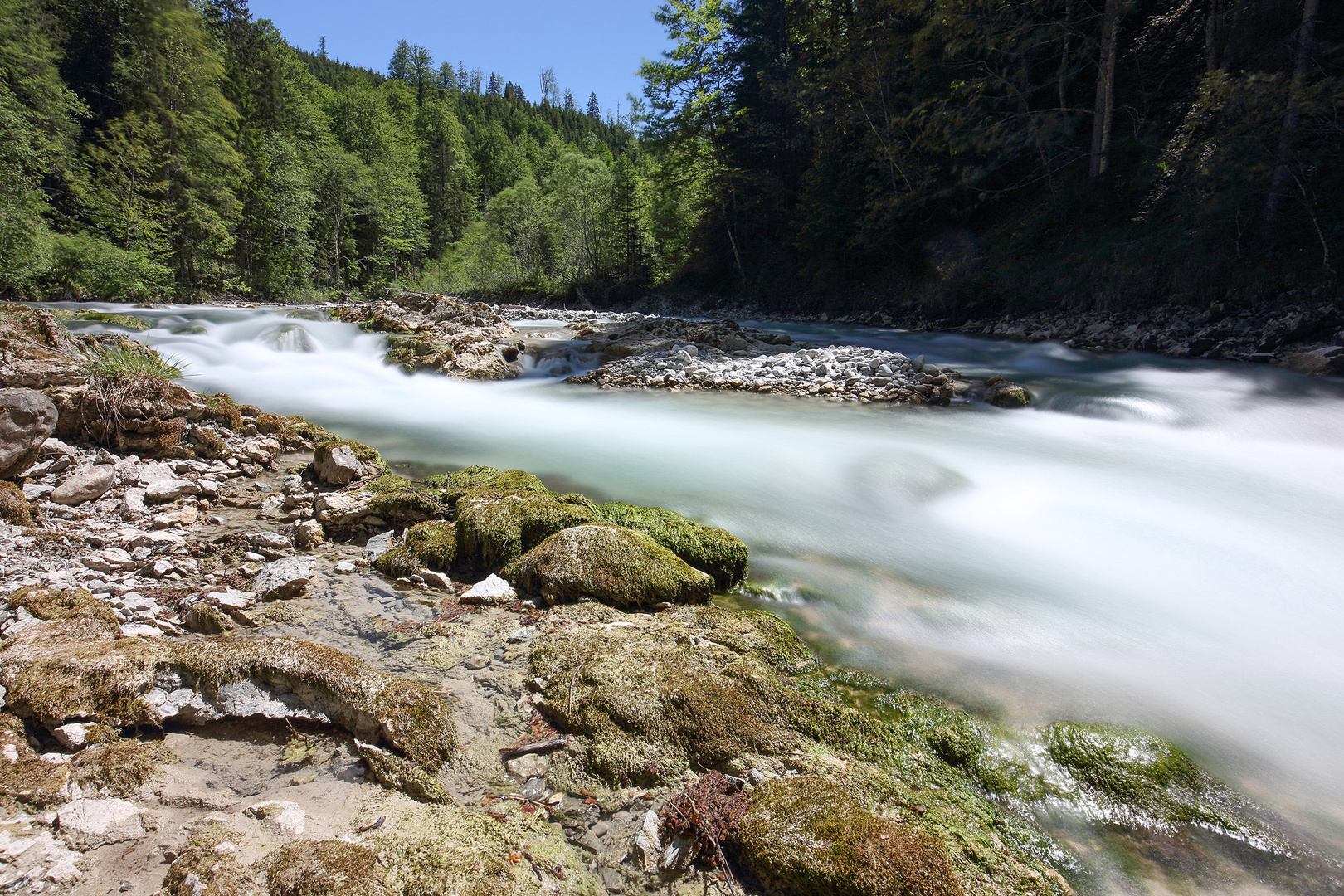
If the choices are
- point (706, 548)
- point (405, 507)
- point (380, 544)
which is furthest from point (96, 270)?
point (706, 548)

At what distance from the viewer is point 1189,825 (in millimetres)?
2016

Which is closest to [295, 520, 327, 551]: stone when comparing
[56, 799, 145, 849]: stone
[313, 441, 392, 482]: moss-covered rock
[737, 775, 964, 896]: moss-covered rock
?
[313, 441, 392, 482]: moss-covered rock

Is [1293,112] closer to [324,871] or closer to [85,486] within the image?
[324,871]

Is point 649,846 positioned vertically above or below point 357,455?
below

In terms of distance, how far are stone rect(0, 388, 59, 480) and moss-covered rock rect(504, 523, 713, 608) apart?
3535mm

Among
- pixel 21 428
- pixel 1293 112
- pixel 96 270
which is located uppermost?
pixel 1293 112

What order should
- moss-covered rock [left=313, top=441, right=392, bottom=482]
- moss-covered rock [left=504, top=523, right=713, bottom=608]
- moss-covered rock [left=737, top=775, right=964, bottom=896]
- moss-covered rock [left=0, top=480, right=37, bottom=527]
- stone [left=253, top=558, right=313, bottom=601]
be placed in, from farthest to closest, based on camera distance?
moss-covered rock [left=313, top=441, right=392, bottom=482] < moss-covered rock [left=0, top=480, right=37, bottom=527] < moss-covered rock [left=504, top=523, right=713, bottom=608] < stone [left=253, top=558, right=313, bottom=601] < moss-covered rock [left=737, top=775, right=964, bottom=896]

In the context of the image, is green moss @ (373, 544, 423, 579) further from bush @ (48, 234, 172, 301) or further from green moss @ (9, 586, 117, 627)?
bush @ (48, 234, 172, 301)

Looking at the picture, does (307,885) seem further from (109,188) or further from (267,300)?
(267,300)

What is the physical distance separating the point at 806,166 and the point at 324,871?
29997 mm

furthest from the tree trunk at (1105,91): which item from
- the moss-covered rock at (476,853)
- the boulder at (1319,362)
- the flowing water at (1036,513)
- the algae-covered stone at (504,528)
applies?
the moss-covered rock at (476,853)

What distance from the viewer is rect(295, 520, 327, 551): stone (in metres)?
3.72

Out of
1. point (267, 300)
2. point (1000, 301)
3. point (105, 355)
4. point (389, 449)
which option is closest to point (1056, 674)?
point (389, 449)

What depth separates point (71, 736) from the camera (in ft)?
5.48
